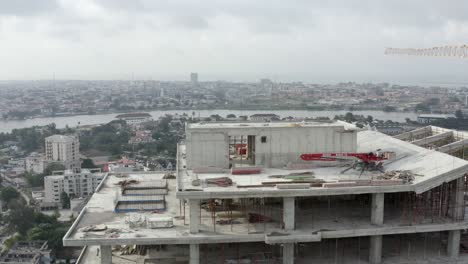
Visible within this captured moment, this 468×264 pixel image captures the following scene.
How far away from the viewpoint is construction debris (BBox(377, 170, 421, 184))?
18897 millimetres

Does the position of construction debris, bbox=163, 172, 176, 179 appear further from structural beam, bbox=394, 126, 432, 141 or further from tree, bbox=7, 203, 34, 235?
tree, bbox=7, 203, 34, 235

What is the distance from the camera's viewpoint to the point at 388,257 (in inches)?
783

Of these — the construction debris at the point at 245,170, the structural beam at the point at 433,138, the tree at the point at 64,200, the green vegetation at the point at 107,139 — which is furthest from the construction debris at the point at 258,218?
the green vegetation at the point at 107,139

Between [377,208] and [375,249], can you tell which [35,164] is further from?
[377,208]

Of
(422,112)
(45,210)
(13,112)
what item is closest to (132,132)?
(45,210)

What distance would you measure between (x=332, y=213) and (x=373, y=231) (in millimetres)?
2550

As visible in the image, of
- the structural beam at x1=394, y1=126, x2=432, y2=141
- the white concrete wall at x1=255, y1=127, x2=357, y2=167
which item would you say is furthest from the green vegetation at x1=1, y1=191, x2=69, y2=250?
the structural beam at x1=394, y1=126, x2=432, y2=141

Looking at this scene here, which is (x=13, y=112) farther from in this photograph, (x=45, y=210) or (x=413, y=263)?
(x=413, y=263)

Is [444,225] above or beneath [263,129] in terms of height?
beneath

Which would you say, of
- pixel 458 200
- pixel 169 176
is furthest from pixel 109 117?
pixel 458 200

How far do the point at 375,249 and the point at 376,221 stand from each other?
3.58ft

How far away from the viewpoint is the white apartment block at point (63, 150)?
73.2 meters

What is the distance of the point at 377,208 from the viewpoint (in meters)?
18.9

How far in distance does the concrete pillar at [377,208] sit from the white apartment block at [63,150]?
60.1m
